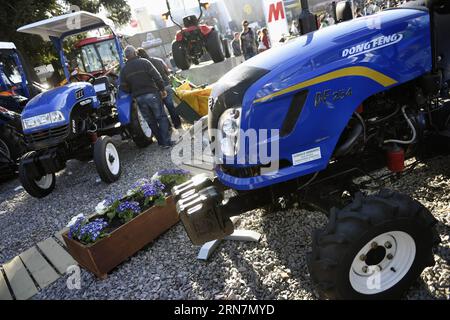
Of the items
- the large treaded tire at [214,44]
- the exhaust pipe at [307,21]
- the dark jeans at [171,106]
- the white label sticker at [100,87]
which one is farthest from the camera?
the large treaded tire at [214,44]

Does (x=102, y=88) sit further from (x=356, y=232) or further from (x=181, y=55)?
(x=356, y=232)

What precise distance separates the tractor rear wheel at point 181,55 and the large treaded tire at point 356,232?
6.28 metres

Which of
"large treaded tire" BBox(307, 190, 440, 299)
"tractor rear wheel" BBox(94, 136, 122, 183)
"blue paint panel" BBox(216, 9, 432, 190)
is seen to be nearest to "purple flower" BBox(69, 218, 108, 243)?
"blue paint panel" BBox(216, 9, 432, 190)

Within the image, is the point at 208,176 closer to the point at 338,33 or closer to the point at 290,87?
the point at 290,87

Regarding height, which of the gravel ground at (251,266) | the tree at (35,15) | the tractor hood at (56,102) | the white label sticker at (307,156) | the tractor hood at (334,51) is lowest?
the gravel ground at (251,266)

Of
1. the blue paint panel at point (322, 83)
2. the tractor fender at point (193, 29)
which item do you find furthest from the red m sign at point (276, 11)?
the blue paint panel at point (322, 83)

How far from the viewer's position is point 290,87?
73.6 inches

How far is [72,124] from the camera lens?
4859mm

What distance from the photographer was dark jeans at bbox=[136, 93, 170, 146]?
5.48 meters

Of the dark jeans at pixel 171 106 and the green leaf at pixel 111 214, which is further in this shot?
the dark jeans at pixel 171 106

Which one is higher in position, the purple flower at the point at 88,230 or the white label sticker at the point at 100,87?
the white label sticker at the point at 100,87

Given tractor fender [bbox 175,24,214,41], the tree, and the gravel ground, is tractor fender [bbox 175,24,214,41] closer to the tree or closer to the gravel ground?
the gravel ground

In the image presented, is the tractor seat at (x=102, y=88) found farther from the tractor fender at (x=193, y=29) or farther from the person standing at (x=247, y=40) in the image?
the person standing at (x=247, y=40)

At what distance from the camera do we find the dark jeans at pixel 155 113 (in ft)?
18.0
